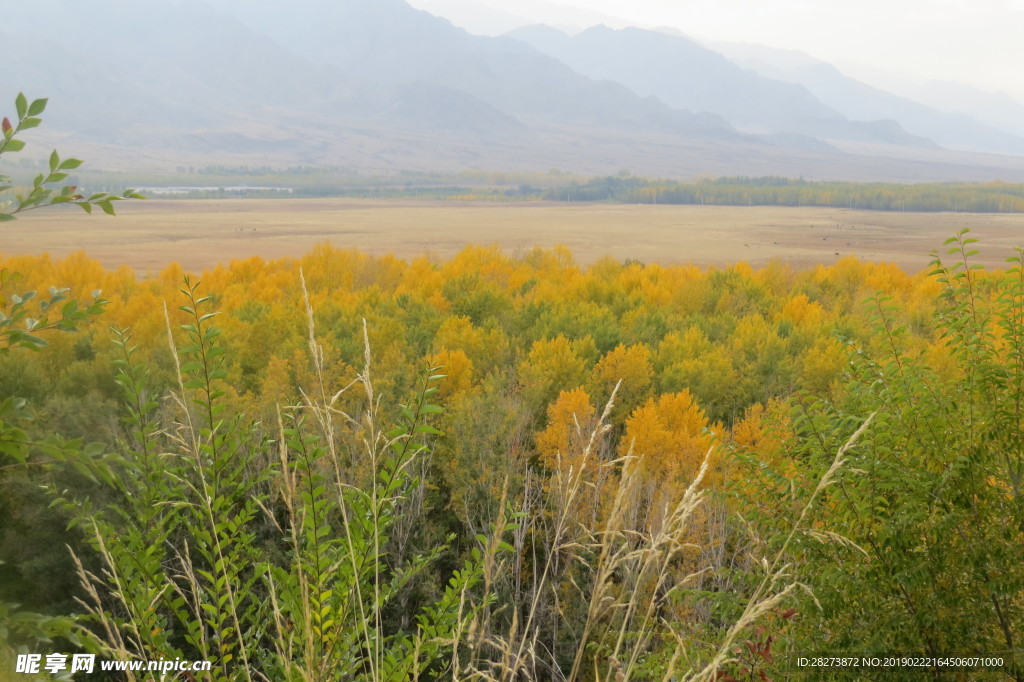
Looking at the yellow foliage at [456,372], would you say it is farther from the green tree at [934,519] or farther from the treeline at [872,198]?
→ the treeline at [872,198]

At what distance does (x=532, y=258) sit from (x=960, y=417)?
6719cm

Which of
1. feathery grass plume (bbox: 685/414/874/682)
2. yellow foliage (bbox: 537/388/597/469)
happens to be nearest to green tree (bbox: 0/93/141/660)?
feathery grass plume (bbox: 685/414/874/682)

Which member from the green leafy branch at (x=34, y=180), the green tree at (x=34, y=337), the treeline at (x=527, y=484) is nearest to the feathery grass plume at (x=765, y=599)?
the treeline at (x=527, y=484)

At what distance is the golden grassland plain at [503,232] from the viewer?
Result: 3708 inches

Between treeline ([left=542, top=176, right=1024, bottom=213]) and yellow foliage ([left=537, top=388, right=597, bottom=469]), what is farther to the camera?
treeline ([left=542, top=176, right=1024, bottom=213])

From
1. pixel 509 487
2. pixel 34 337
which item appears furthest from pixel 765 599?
pixel 509 487

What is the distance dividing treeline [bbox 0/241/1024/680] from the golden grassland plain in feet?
153

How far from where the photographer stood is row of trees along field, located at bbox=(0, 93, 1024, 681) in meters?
3.50

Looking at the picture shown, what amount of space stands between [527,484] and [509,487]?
40.1 feet

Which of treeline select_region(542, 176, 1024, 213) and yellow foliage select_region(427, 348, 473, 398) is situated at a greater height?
treeline select_region(542, 176, 1024, 213)

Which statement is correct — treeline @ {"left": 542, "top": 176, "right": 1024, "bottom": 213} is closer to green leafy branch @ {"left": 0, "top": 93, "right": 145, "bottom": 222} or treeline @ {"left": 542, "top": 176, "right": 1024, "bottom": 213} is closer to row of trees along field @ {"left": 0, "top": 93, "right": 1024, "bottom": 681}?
row of trees along field @ {"left": 0, "top": 93, "right": 1024, "bottom": 681}

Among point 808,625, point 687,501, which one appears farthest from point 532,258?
point 687,501

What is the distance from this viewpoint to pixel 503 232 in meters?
130

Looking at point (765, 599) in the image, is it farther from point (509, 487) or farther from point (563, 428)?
point (563, 428)
